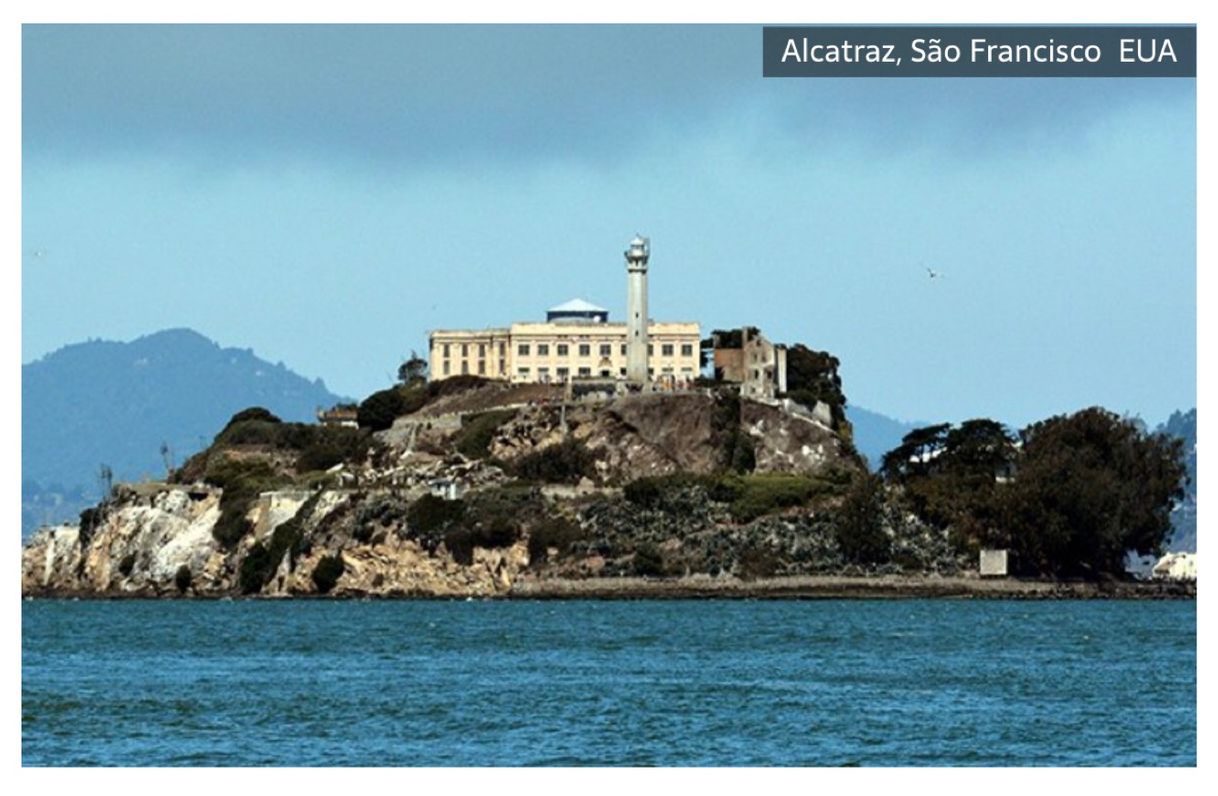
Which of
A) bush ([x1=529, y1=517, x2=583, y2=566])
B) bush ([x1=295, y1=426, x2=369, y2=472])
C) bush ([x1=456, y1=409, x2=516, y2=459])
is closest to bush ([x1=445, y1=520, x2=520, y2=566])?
bush ([x1=529, y1=517, x2=583, y2=566])

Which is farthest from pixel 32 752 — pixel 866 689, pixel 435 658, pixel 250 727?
pixel 435 658

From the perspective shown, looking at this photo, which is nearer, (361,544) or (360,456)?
(361,544)

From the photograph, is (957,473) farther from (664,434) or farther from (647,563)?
(647,563)

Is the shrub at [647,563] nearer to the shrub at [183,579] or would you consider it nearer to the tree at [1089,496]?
the tree at [1089,496]

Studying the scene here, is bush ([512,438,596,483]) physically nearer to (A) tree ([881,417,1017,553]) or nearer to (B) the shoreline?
(B) the shoreline

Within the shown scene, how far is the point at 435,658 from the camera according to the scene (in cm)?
6494

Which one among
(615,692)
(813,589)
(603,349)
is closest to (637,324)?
(603,349)

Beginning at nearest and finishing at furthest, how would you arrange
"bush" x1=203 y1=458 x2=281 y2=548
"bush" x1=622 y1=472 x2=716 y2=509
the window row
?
"bush" x1=622 y1=472 x2=716 y2=509 → "bush" x1=203 y1=458 x2=281 y2=548 → the window row

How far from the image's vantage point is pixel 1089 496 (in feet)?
368

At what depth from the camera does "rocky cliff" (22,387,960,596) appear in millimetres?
114500

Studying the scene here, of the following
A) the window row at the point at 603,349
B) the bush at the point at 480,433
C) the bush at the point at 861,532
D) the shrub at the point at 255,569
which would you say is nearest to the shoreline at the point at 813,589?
the bush at the point at 861,532

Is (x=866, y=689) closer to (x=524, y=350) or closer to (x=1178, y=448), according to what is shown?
(x=1178, y=448)

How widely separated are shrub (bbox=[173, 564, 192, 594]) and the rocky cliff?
7 centimetres

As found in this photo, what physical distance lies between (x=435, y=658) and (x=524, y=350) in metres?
76.1
